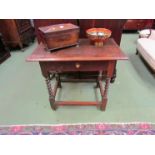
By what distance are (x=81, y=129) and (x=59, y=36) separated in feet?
2.74

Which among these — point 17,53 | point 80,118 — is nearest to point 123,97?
point 80,118

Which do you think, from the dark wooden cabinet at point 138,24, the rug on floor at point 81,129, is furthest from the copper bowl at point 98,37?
the dark wooden cabinet at point 138,24

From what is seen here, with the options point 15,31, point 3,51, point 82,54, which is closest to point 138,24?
point 15,31

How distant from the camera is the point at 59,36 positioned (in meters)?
1.03

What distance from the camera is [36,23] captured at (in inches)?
56.9

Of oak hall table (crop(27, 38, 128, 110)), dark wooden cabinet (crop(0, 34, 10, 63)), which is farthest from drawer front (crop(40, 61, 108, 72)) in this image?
dark wooden cabinet (crop(0, 34, 10, 63))

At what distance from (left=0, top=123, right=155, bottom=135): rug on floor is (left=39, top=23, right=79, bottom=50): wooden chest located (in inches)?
28.9

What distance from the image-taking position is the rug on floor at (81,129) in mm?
1192

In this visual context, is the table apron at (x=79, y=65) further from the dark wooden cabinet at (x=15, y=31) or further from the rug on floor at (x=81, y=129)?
the dark wooden cabinet at (x=15, y=31)

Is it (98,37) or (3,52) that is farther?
(3,52)

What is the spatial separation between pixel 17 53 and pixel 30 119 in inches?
70.6

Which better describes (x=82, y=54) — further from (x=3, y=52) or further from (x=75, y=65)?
(x=3, y=52)

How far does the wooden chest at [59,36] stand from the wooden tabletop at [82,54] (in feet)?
0.16
